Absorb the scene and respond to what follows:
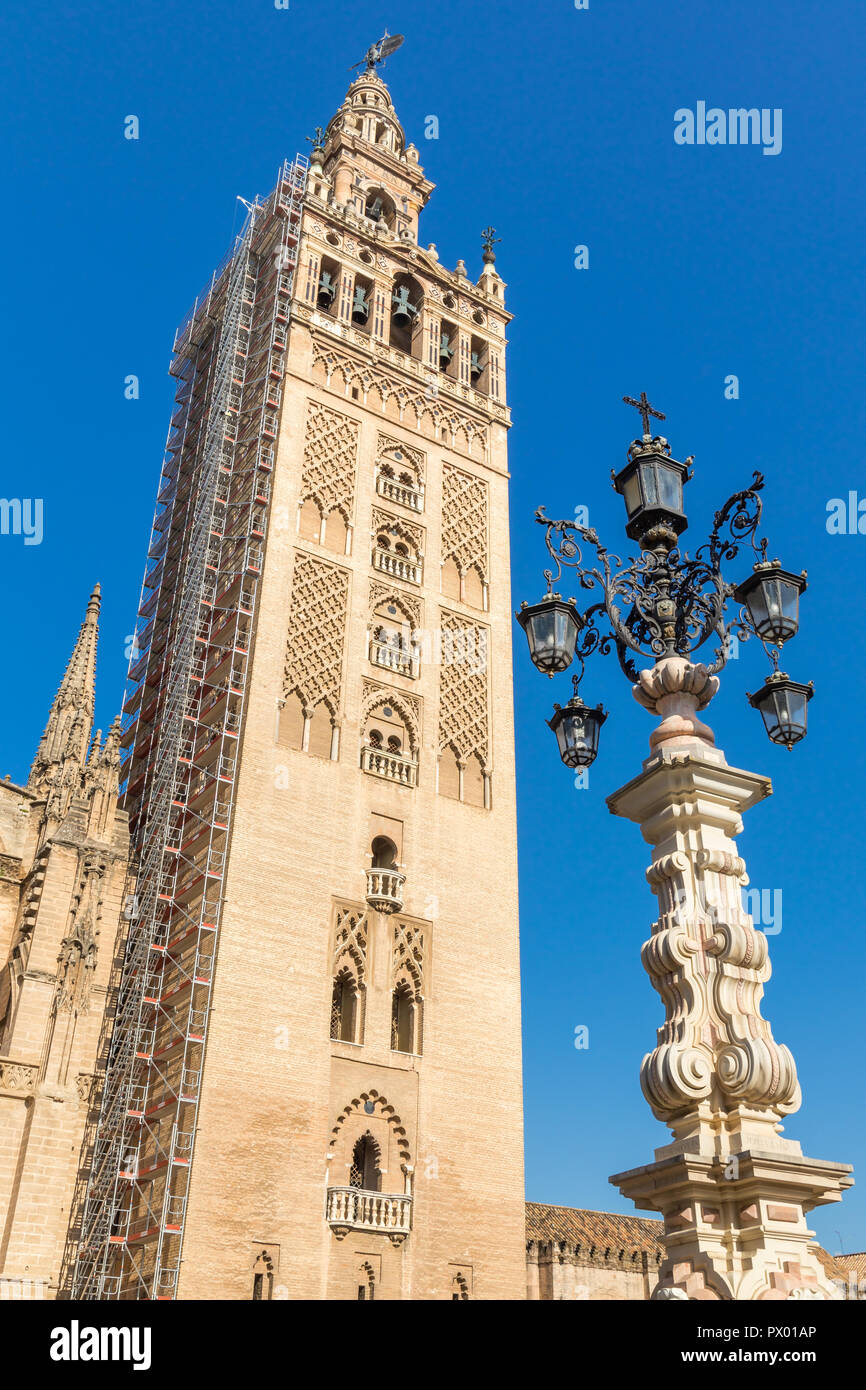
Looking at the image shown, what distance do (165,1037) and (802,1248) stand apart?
671 inches

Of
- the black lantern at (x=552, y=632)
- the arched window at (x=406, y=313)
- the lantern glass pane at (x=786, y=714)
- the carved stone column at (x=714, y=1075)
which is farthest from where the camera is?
the arched window at (x=406, y=313)

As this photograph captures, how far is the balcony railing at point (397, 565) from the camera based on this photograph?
26.6 metres

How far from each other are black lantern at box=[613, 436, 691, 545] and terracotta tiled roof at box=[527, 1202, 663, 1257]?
22.3m

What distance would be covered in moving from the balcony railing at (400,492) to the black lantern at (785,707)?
21103 millimetres

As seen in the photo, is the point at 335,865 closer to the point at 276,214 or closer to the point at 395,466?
the point at 395,466

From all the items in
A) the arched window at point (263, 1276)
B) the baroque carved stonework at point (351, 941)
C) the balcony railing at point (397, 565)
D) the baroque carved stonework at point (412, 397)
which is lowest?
the arched window at point (263, 1276)

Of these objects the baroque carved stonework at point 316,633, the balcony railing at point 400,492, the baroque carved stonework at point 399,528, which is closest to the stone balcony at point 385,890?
the baroque carved stonework at point 316,633

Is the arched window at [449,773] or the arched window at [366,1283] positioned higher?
the arched window at [449,773]

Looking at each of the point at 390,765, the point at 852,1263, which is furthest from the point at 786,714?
the point at 852,1263

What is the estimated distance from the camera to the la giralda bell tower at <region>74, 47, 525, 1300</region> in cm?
1908

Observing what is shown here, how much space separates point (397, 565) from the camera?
26.9m

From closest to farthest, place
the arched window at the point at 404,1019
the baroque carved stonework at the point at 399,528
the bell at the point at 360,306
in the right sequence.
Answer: the arched window at the point at 404,1019 < the baroque carved stonework at the point at 399,528 < the bell at the point at 360,306

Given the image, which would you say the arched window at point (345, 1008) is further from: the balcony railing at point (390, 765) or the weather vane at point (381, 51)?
the weather vane at point (381, 51)

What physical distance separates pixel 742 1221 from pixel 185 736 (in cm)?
2029
